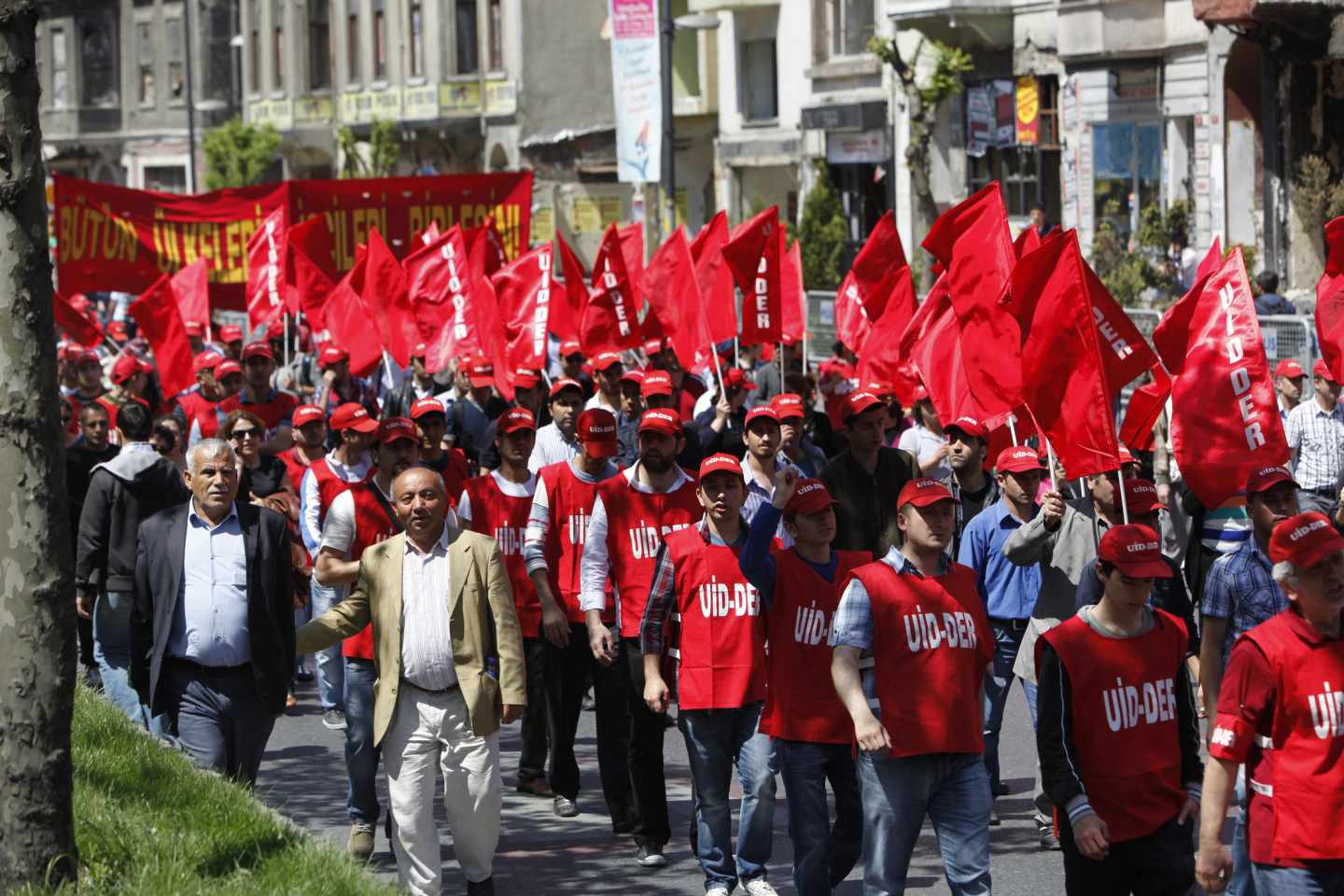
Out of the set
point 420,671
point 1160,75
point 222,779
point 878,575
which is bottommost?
point 222,779

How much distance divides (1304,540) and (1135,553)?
1.77 feet

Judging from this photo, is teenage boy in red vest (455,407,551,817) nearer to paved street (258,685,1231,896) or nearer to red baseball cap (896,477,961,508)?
paved street (258,685,1231,896)

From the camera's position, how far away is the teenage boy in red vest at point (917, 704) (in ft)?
18.8

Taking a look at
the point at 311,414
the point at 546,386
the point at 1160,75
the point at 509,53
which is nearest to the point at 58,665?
the point at 311,414

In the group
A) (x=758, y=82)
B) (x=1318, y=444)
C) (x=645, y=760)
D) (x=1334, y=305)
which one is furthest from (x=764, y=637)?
(x=758, y=82)

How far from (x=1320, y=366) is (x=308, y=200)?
1165cm

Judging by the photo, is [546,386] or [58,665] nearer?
[58,665]

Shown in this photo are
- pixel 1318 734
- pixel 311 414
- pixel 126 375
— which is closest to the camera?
pixel 1318 734

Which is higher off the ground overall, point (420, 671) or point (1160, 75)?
point (1160, 75)

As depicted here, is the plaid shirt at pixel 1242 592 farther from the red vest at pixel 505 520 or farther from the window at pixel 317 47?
the window at pixel 317 47

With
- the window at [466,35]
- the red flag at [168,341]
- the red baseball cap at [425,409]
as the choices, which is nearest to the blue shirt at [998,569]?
the red baseball cap at [425,409]

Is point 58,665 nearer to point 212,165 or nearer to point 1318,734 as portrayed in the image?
point 1318,734

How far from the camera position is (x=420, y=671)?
6441 millimetres

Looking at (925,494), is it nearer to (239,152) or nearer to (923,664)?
(923,664)
